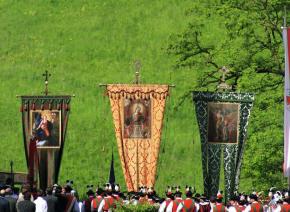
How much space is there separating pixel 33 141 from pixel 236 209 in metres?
11.1

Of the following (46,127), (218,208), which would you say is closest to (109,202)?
(218,208)

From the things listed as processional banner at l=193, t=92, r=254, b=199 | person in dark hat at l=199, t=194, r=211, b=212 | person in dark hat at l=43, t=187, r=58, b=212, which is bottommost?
person in dark hat at l=199, t=194, r=211, b=212

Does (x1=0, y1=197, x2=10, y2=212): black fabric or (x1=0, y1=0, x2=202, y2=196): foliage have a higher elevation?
(x1=0, y1=0, x2=202, y2=196): foliage

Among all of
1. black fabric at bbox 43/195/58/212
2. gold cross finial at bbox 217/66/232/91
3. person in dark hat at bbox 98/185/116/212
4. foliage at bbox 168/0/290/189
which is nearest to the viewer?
black fabric at bbox 43/195/58/212

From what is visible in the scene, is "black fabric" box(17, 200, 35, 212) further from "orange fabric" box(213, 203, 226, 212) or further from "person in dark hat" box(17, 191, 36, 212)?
"orange fabric" box(213, 203, 226, 212)

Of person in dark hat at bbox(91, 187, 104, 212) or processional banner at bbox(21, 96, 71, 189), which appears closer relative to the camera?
person in dark hat at bbox(91, 187, 104, 212)

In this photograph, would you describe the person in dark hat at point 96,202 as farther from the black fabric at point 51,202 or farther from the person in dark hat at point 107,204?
the black fabric at point 51,202

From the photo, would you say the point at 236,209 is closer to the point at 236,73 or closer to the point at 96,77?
the point at 236,73

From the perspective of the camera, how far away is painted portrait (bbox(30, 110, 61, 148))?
143ft

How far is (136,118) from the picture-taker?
43500 millimetres

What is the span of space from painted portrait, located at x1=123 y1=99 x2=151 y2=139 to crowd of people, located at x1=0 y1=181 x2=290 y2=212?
5.21 m

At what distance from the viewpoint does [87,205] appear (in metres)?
35.8

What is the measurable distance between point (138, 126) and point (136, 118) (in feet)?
1.25

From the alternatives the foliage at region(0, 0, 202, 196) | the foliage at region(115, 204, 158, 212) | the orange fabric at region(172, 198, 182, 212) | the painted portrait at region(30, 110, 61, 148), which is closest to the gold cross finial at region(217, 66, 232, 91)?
the painted portrait at region(30, 110, 61, 148)
